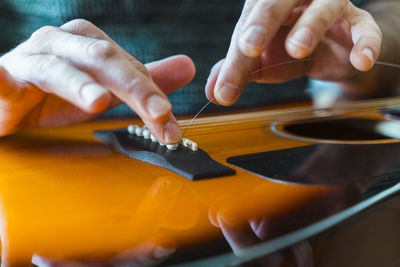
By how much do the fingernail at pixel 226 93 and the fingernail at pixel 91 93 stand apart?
0.65 ft

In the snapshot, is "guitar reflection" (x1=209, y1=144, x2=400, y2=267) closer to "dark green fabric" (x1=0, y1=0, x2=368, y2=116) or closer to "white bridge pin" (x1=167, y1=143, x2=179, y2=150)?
"white bridge pin" (x1=167, y1=143, x2=179, y2=150)

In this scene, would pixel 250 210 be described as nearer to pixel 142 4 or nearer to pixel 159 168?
pixel 159 168

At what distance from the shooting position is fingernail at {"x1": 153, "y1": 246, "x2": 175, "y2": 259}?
24cm

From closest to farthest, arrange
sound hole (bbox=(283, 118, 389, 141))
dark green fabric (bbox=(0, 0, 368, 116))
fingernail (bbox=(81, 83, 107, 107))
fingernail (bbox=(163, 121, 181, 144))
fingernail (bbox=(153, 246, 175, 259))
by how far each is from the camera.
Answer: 1. fingernail (bbox=(153, 246, 175, 259))
2. fingernail (bbox=(81, 83, 107, 107))
3. fingernail (bbox=(163, 121, 181, 144))
4. sound hole (bbox=(283, 118, 389, 141))
5. dark green fabric (bbox=(0, 0, 368, 116))

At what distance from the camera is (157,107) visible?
385 millimetres

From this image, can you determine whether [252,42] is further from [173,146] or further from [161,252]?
[161,252]

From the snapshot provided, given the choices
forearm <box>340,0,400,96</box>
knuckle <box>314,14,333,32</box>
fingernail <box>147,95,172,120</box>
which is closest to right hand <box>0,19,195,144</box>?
fingernail <box>147,95,172,120</box>

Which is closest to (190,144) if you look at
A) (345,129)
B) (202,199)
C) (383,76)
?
(202,199)

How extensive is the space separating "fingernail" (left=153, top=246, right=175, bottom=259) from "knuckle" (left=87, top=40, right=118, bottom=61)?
25 cm

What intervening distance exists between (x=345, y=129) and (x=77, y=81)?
0.54m

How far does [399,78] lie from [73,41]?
81 cm

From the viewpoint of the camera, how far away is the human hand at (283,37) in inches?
18.5

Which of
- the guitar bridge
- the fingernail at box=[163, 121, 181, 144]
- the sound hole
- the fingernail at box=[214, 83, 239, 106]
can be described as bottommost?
the sound hole

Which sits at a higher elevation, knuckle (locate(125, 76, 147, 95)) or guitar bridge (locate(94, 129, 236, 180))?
knuckle (locate(125, 76, 147, 95))
